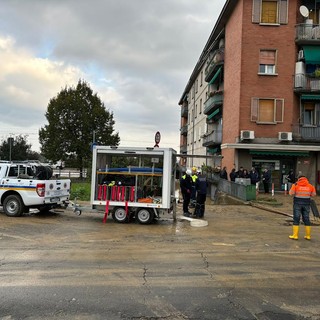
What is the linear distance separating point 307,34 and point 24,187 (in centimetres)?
2081

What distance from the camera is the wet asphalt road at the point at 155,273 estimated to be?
460 centimetres

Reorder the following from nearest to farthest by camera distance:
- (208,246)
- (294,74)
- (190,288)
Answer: (190,288)
(208,246)
(294,74)

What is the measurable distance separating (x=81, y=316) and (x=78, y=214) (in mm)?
9119

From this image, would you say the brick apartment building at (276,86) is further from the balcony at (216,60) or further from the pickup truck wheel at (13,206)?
the pickup truck wheel at (13,206)

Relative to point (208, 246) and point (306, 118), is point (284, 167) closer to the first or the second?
point (306, 118)

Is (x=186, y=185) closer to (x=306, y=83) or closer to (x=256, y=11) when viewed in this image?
(x=306, y=83)

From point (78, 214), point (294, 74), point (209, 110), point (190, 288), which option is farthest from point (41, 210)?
point (209, 110)

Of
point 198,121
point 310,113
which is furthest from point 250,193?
point 198,121

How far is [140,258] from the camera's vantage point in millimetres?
7188

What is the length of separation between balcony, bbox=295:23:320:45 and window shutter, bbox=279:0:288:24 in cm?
95

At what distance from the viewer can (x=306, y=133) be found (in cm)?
2478

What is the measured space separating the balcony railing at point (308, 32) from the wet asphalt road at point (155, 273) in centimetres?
1751

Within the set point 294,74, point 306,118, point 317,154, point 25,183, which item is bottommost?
point 25,183

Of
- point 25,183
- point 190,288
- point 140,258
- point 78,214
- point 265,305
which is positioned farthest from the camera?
→ point 78,214
